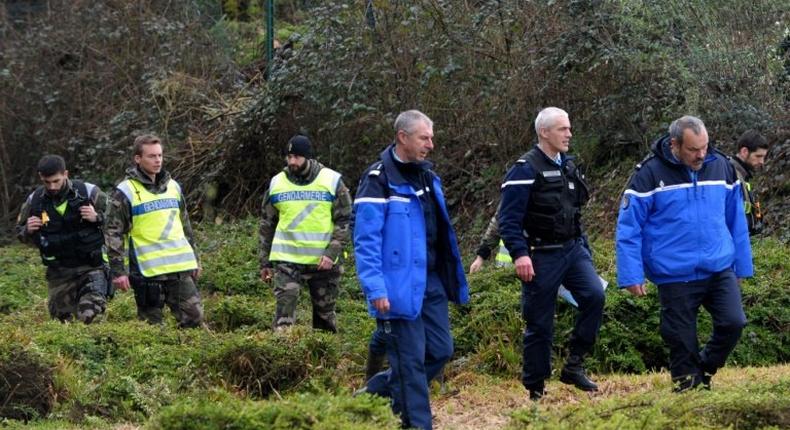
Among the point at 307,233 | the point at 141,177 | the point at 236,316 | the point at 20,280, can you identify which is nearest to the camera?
the point at 141,177

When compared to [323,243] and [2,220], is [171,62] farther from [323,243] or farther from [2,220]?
[323,243]

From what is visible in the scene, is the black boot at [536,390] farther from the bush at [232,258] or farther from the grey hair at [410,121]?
the bush at [232,258]

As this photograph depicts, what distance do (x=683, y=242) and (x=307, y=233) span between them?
396 cm

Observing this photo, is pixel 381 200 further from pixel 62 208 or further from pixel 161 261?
pixel 62 208

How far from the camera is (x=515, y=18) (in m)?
17.7

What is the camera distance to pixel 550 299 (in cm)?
894

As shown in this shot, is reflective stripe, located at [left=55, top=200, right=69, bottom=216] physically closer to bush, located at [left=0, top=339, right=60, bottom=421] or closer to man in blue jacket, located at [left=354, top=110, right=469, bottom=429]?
bush, located at [left=0, top=339, right=60, bottom=421]

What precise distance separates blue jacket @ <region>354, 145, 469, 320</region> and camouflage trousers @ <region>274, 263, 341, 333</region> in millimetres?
3739

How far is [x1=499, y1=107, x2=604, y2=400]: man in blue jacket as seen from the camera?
28.7ft

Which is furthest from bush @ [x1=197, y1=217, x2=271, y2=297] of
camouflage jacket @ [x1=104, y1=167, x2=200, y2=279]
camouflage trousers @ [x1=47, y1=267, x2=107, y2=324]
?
camouflage jacket @ [x1=104, y1=167, x2=200, y2=279]

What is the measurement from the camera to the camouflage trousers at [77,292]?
11.9 metres

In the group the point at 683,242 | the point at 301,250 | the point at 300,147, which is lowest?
the point at 301,250

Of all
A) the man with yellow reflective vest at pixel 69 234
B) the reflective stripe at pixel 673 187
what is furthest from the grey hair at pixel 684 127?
the man with yellow reflective vest at pixel 69 234

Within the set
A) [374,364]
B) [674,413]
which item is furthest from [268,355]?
[674,413]
